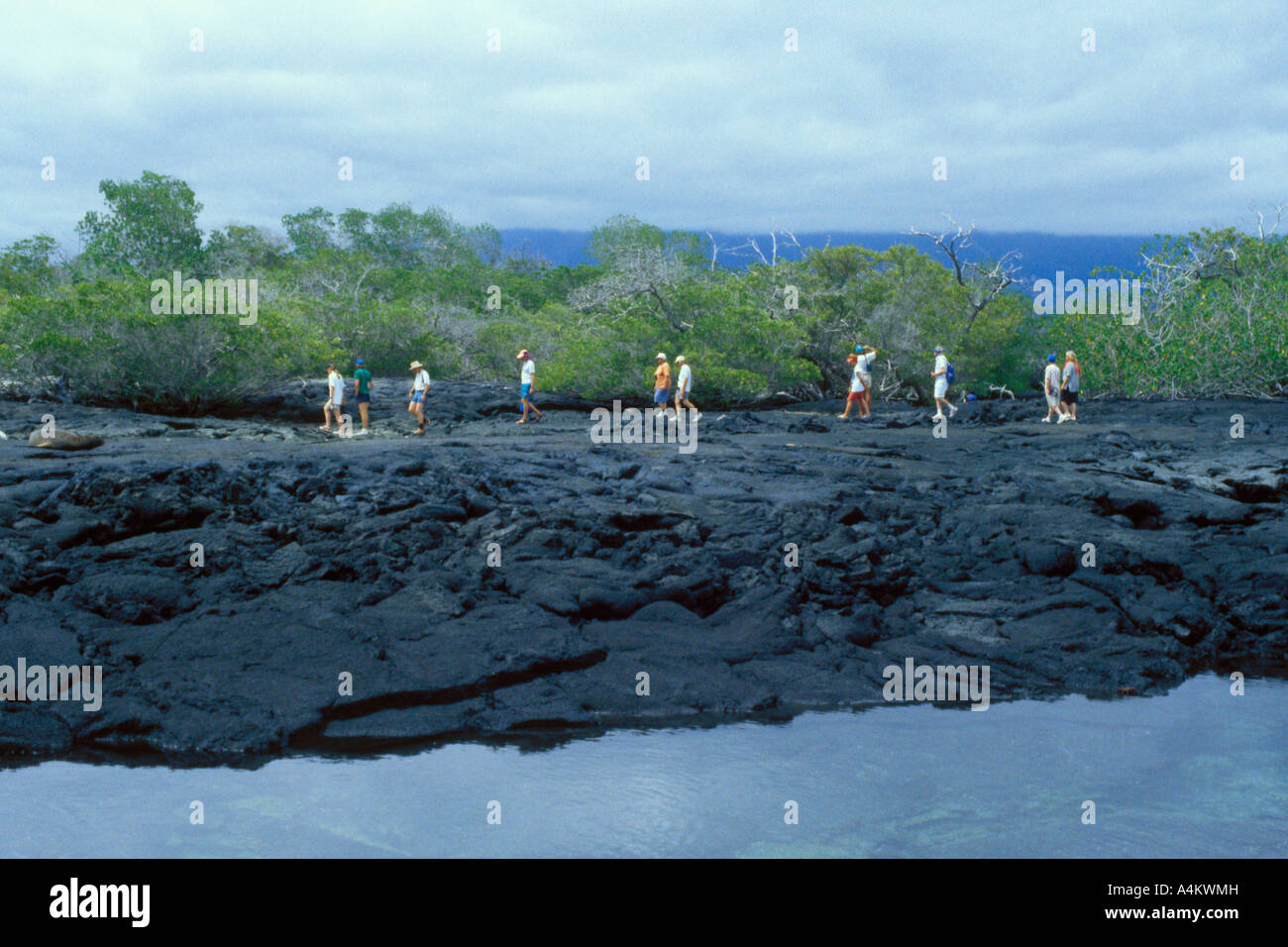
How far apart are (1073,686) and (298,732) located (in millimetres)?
6382

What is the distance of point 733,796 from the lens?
6.64m

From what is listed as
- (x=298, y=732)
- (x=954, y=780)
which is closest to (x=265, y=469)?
(x=298, y=732)

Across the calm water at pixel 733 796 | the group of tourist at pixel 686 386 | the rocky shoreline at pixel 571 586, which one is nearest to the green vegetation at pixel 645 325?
the group of tourist at pixel 686 386

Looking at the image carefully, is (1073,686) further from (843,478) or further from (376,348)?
(376,348)

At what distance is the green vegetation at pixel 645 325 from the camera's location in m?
26.4

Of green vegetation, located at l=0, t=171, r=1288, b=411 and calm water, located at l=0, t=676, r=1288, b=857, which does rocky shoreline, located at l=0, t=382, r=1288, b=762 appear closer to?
calm water, located at l=0, t=676, r=1288, b=857

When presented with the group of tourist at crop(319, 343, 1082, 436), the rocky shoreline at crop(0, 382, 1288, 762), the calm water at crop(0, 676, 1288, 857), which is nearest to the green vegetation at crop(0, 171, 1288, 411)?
the group of tourist at crop(319, 343, 1082, 436)

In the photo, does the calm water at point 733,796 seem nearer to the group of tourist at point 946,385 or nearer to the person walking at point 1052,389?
the group of tourist at point 946,385

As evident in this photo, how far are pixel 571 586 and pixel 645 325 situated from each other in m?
20.2

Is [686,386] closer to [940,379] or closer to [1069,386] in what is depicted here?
[940,379]

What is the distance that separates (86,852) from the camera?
5.73m

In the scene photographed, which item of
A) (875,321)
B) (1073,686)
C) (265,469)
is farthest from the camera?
(875,321)

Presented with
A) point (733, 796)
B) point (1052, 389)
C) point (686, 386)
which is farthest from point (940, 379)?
point (733, 796)

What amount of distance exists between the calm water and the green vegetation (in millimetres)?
21570
